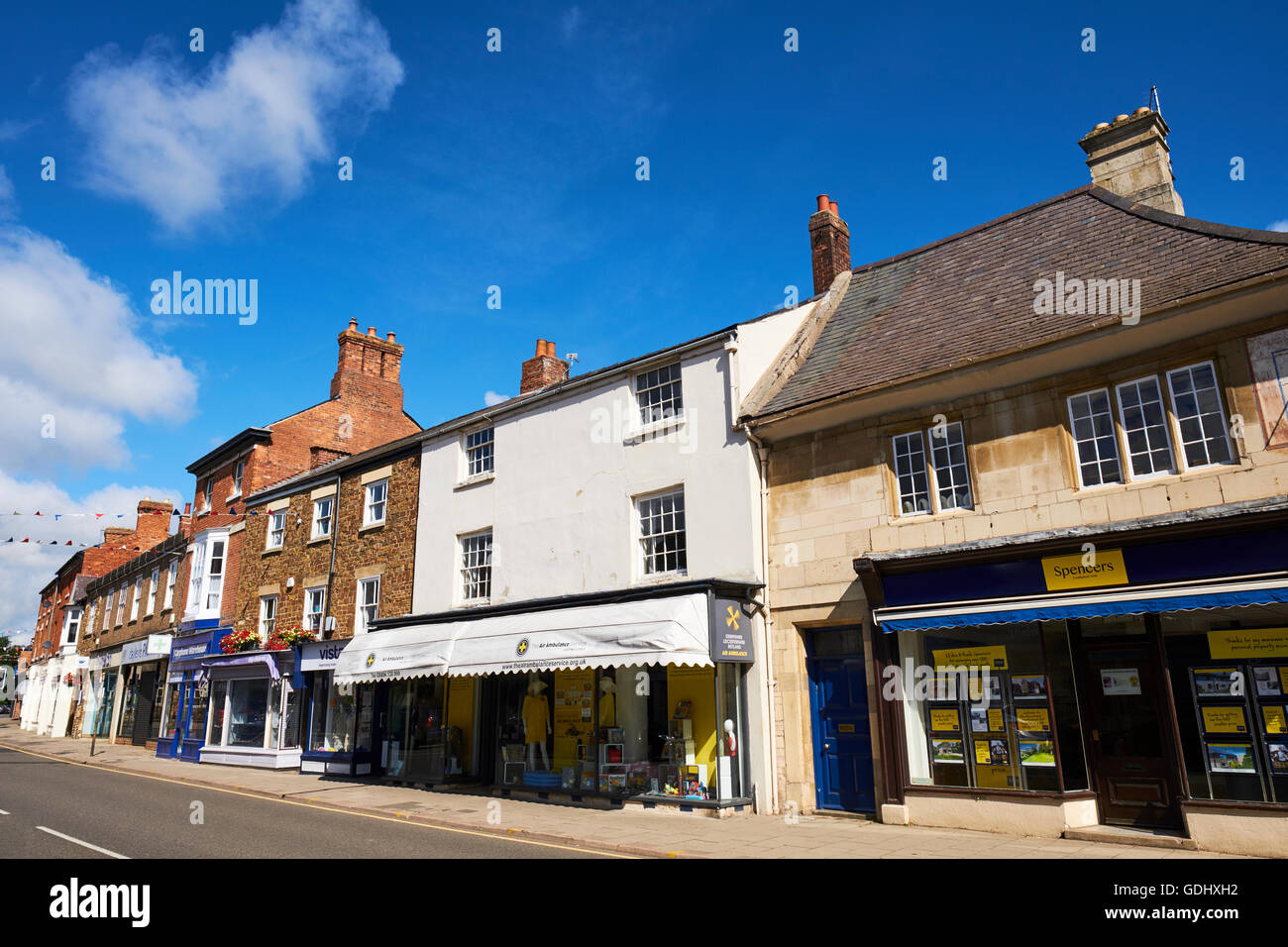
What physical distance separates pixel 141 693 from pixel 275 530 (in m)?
12.2

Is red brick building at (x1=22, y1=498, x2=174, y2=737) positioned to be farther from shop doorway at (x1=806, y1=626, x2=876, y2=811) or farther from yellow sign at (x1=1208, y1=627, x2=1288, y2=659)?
yellow sign at (x1=1208, y1=627, x2=1288, y2=659)

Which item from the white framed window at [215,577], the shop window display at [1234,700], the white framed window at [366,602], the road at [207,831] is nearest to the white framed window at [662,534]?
the road at [207,831]

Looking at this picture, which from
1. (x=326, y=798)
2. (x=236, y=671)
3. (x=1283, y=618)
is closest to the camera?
(x=1283, y=618)

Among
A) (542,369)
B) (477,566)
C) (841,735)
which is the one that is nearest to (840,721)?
(841,735)

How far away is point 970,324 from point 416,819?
453 inches

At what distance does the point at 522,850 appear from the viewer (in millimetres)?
9969

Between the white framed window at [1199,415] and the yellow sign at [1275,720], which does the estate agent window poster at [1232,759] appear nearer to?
the yellow sign at [1275,720]

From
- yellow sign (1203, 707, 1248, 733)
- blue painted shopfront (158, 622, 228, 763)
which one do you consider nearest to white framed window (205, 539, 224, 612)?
blue painted shopfront (158, 622, 228, 763)

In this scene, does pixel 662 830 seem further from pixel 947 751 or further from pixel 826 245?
pixel 826 245

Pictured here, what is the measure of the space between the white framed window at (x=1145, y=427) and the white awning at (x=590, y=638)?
6.29m

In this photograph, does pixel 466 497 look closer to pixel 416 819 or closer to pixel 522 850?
pixel 416 819

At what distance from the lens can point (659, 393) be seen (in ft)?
53.0
